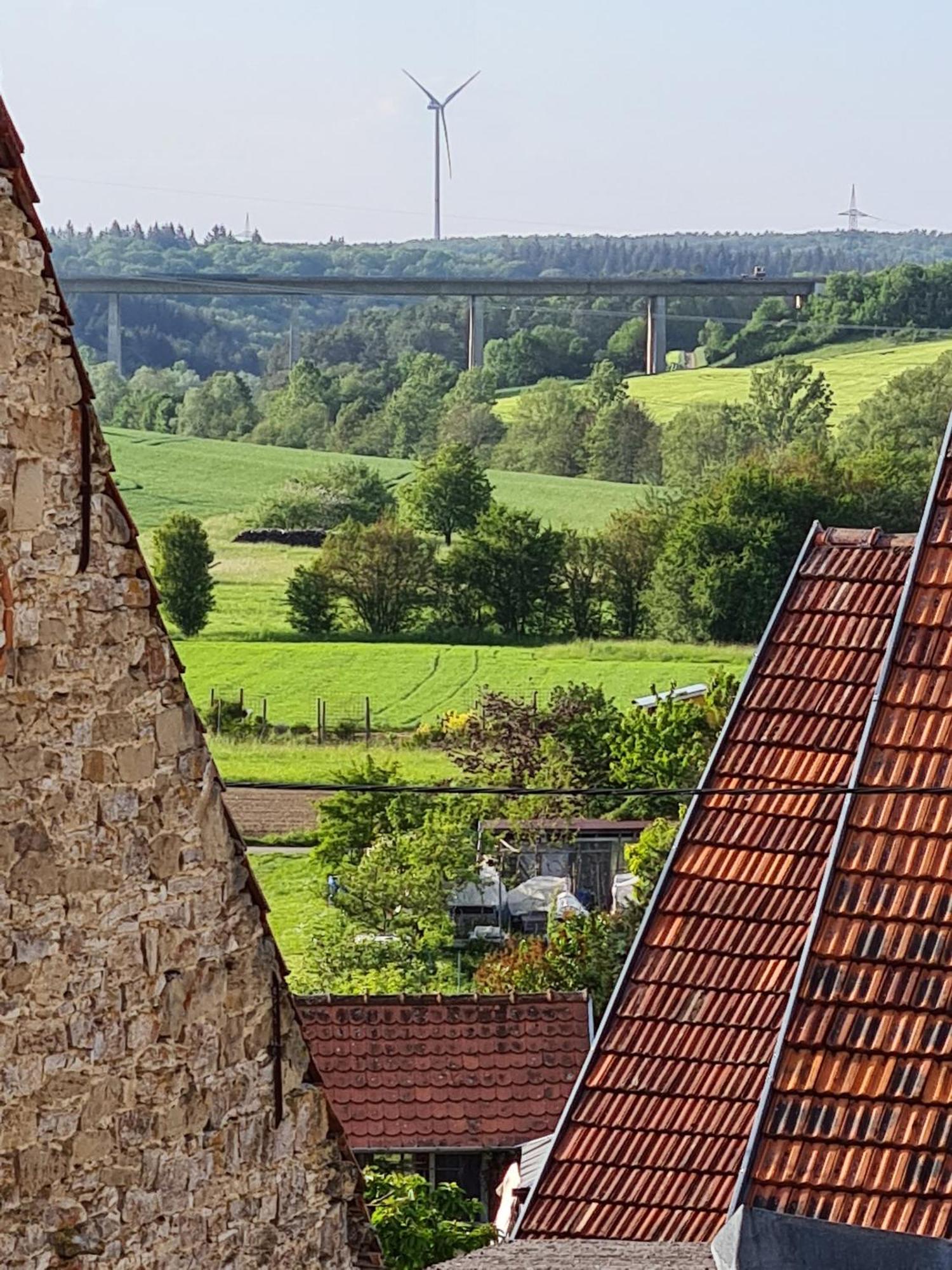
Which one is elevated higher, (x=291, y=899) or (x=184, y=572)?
(x=184, y=572)

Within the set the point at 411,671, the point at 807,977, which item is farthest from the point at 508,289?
the point at 807,977

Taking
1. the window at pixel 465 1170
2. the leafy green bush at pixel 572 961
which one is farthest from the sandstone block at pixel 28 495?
the leafy green bush at pixel 572 961

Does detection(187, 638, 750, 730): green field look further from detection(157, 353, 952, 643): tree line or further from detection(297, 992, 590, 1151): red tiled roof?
detection(297, 992, 590, 1151): red tiled roof

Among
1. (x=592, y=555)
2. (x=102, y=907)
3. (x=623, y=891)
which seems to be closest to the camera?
(x=102, y=907)

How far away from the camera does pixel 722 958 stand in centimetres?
883

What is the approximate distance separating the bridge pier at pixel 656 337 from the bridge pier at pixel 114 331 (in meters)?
24.7

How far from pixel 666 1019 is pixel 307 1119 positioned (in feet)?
10.4

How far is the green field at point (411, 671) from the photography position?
177 ft

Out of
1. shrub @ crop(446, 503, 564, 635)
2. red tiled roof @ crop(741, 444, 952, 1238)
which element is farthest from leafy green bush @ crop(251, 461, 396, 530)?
red tiled roof @ crop(741, 444, 952, 1238)

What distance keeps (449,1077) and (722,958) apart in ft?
42.1

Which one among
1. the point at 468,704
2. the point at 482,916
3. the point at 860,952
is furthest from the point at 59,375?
the point at 468,704

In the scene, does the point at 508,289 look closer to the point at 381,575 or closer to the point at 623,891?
the point at 381,575

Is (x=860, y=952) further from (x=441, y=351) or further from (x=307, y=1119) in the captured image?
(x=441, y=351)

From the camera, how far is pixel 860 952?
6.63m
